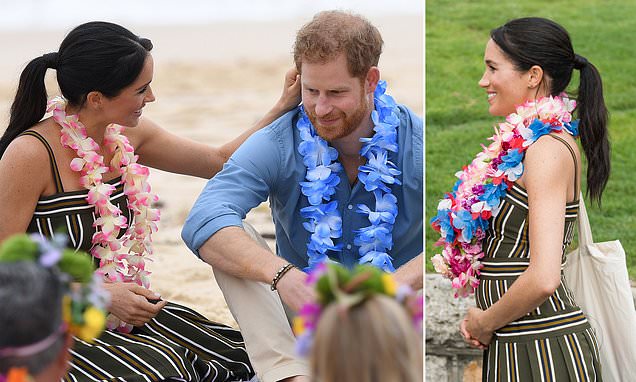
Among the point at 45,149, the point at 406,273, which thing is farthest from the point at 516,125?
the point at 45,149

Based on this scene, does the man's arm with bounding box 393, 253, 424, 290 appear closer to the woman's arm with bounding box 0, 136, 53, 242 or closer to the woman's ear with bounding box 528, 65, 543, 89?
the woman's ear with bounding box 528, 65, 543, 89

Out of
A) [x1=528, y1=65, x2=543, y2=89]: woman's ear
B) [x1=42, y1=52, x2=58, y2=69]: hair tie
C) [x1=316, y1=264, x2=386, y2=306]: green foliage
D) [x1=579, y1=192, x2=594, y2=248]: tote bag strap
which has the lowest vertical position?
[x1=316, y1=264, x2=386, y2=306]: green foliage

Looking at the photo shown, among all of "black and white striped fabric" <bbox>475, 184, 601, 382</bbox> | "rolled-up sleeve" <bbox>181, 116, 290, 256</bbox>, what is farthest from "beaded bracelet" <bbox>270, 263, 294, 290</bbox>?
"black and white striped fabric" <bbox>475, 184, 601, 382</bbox>

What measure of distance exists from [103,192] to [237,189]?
51cm

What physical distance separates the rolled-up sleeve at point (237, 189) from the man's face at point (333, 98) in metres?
0.21

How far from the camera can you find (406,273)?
396cm

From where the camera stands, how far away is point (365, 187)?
14.0ft

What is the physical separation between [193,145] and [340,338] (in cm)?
280

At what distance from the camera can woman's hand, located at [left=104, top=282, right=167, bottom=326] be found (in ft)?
13.2

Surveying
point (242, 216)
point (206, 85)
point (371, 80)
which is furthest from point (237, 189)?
point (206, 85)

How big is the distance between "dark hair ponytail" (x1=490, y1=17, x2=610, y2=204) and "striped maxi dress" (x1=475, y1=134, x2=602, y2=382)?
0.29 m

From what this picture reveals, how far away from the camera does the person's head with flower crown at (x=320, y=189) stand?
3911mm

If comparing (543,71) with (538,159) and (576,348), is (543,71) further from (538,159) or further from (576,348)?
(576,348)

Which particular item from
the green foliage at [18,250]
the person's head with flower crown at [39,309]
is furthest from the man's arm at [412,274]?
the green foliage at [18,250]
